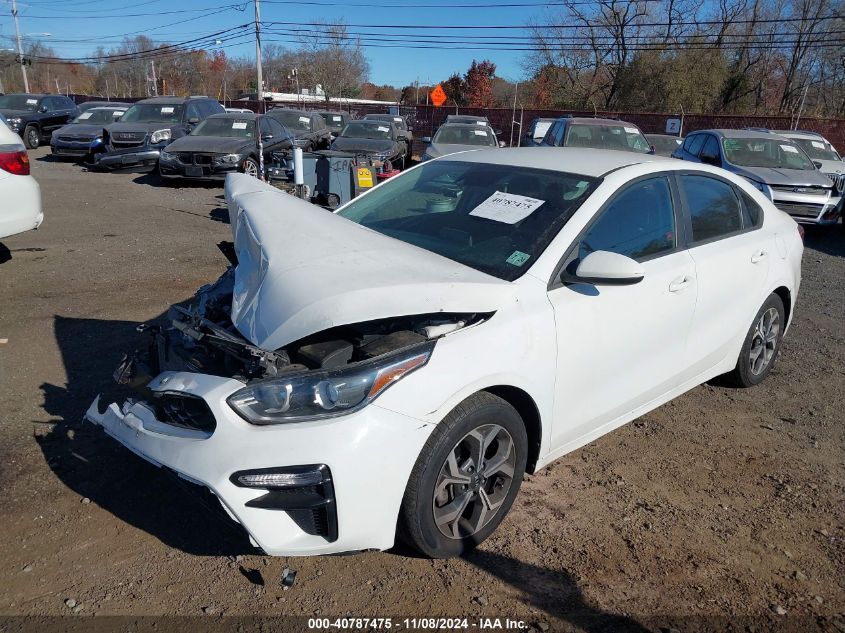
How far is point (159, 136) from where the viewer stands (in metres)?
14.8

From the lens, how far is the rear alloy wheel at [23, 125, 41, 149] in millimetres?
20234

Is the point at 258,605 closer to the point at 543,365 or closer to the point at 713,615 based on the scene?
the point at 543,365

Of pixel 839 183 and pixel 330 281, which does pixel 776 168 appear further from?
pixel 330 281

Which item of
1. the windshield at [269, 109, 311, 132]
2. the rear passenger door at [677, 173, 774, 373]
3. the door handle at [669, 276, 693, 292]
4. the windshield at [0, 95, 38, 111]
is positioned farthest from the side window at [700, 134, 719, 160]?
the windshield at [0, 95, 38, 111]

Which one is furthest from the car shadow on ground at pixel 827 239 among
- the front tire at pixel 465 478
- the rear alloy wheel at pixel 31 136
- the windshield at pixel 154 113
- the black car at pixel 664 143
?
the rear alloy wheel at pixel 31 136

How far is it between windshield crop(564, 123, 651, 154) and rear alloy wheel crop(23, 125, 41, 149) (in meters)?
17.1

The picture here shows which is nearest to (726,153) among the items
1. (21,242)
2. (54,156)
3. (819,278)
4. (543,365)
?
(819,278)

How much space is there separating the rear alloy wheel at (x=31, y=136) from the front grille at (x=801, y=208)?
2110cm

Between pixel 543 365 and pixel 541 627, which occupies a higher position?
pixel 543 365

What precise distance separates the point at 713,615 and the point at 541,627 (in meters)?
0.72

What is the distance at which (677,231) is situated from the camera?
3.69 meters

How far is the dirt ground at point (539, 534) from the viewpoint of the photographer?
8.33 feet

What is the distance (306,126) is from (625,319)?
14.9 metres

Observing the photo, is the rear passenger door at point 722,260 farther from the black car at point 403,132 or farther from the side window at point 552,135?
the black car at point 403,132
